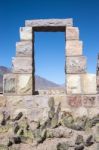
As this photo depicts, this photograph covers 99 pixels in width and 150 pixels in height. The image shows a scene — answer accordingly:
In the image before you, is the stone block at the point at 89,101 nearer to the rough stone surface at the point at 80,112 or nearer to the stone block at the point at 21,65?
the rough stone surface at the point at 80,112

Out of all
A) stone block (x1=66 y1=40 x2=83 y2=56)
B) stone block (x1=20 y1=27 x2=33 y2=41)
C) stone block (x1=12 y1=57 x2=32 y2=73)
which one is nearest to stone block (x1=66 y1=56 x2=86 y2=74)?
stone block (x1=66 y1=40 x2=83 y2=56)

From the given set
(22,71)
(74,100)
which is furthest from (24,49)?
(74,100)

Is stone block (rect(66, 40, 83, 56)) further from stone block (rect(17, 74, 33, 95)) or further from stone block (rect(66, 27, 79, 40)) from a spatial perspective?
stone block (rect(17, 74, 33, 95))

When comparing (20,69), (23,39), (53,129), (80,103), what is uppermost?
(23,39)

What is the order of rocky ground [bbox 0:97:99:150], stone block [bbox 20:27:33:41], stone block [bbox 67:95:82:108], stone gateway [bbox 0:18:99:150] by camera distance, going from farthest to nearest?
1. stone block [bbox 20:27:33:41]
2. stone block [bbox 67:95:82:108]
3. stone gateway [bbox 0:18:99:150]
4. rocky ground [bbox 0:97:99:150]

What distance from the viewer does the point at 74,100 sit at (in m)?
9.28

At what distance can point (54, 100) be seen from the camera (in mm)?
9266

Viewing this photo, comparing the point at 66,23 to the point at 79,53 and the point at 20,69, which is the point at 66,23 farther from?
the point at 20,69

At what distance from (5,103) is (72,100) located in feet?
6.48

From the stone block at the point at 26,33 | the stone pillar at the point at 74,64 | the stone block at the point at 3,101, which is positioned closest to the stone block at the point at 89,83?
the stone pillar at the point at 74,64

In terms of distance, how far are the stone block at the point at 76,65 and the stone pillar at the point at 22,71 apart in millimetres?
1098

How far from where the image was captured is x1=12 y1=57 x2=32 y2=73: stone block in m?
9.45

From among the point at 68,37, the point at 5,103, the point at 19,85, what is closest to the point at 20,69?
the point at 19,85

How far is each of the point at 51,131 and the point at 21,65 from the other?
7.85ft
